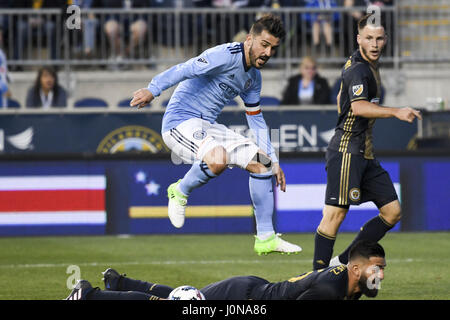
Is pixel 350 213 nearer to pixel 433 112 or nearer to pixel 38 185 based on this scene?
pixel 433 112

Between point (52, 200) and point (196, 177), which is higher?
point (196, 177)

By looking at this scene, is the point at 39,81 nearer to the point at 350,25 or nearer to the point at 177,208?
the point at 350,25

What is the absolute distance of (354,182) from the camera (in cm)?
881

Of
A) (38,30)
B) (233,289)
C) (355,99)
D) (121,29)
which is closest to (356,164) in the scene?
(355,99)

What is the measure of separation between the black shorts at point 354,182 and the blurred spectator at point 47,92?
7.99 meters

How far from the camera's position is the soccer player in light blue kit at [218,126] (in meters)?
8.18

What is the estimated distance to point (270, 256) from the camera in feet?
40.8

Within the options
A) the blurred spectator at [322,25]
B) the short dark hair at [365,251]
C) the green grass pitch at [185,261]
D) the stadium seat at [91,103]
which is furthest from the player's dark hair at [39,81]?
the short dark hair at [365,251]

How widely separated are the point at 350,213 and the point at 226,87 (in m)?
6.12

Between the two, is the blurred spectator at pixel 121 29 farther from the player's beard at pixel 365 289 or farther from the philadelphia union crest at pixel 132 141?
the player's beard at pixel 365 289

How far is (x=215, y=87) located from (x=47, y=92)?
7987 millimetres

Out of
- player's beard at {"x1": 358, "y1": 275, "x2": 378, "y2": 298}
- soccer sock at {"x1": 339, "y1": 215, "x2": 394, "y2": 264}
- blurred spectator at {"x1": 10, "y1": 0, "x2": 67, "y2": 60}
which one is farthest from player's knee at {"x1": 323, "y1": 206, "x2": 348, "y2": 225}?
blurred spectator at {"x1": 10, "y1": 0, "x2": 67, "y2": 60}

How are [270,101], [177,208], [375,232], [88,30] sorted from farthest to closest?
[88,30]
[270,101]
[375,232]
[177,208]
